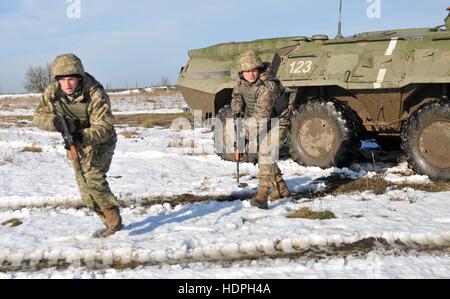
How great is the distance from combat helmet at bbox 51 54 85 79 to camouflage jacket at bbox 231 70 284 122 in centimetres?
208

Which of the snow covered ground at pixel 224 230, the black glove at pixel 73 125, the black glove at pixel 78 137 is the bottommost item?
the snow covered ground at pixel 224 230

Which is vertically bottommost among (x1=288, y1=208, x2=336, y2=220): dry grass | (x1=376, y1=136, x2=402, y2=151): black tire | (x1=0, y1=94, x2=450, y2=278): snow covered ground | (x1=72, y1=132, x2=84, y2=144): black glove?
(x1=0, y1=94, x2=450, y2=278): snow covered ground

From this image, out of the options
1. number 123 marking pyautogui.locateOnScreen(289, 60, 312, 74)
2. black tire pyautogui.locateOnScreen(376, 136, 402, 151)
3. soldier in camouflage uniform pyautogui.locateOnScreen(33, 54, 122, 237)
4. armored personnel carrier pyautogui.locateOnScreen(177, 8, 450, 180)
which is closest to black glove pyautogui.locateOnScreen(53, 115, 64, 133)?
soldier in camouflage uniform pyautogui.locateOnScreen(33, 54, 122, 237)

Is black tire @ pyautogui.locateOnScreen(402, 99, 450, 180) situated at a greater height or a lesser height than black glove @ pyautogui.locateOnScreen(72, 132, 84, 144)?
lesser

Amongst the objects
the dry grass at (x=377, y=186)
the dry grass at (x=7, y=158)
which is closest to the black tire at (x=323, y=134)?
the dry grass at (x=377, y=186)

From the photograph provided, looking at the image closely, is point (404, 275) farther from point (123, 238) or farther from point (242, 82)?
point (242, 82)

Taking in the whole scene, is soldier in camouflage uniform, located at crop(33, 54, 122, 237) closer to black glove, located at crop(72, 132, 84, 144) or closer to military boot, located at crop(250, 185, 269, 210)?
black glove, located at crop(72, 132, 84, 144)

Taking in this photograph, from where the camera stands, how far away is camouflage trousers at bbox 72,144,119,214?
4316 millimetres

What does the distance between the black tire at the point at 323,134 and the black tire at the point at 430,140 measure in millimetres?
872

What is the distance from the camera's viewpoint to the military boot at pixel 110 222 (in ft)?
14.8

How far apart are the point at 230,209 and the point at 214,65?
399 cm

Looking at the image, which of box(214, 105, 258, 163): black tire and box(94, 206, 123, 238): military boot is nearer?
box(94, 206, 123, 238): military boot

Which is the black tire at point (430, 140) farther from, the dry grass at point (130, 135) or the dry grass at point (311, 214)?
the dry grass at point (130, 135)
